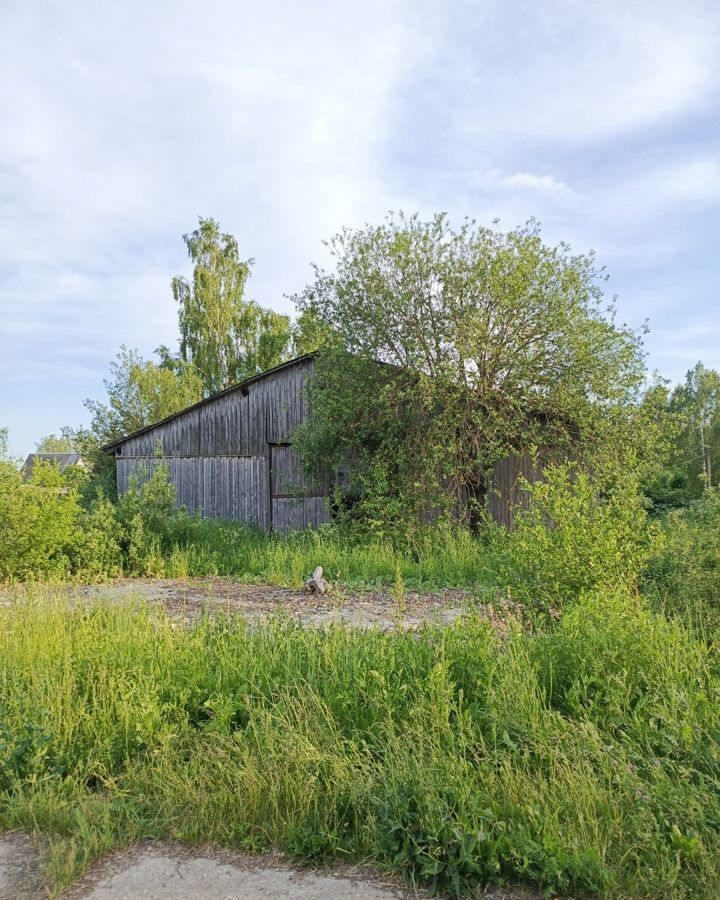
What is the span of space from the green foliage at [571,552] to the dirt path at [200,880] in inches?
118

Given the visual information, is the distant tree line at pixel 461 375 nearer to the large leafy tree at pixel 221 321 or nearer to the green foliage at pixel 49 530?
the green foliage at pixel 49 530

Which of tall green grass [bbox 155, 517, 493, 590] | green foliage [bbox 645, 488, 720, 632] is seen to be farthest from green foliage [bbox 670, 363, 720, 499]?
green foliage [bbox 645, 488, 720, 632]

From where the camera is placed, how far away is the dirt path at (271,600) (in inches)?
286

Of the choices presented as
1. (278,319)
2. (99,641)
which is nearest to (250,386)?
(99,641)

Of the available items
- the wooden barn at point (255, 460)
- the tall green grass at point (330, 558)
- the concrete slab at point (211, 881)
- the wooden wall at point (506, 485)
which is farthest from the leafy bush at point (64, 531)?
the wooden wall at point (506, 485)

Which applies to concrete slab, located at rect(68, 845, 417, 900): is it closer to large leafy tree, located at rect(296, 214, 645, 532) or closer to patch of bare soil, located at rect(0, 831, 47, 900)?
patch of bare soil, located at rect(0, 831, 47, 900)

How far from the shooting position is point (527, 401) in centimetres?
1394

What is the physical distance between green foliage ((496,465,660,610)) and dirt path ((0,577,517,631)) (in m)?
0.98

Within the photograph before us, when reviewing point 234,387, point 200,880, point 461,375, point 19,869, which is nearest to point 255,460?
point 234,387

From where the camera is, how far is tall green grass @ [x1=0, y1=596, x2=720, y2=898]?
115 inches

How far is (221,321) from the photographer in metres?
34.5

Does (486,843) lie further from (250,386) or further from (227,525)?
(250,386)

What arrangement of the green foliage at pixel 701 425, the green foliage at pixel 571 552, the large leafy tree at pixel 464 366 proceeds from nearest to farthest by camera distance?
the green foliage at pixel 571 552 → the large leafy tree at pixel 464 366 → the green foliage at pixel 701 425

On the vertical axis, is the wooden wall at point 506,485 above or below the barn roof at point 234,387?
below
